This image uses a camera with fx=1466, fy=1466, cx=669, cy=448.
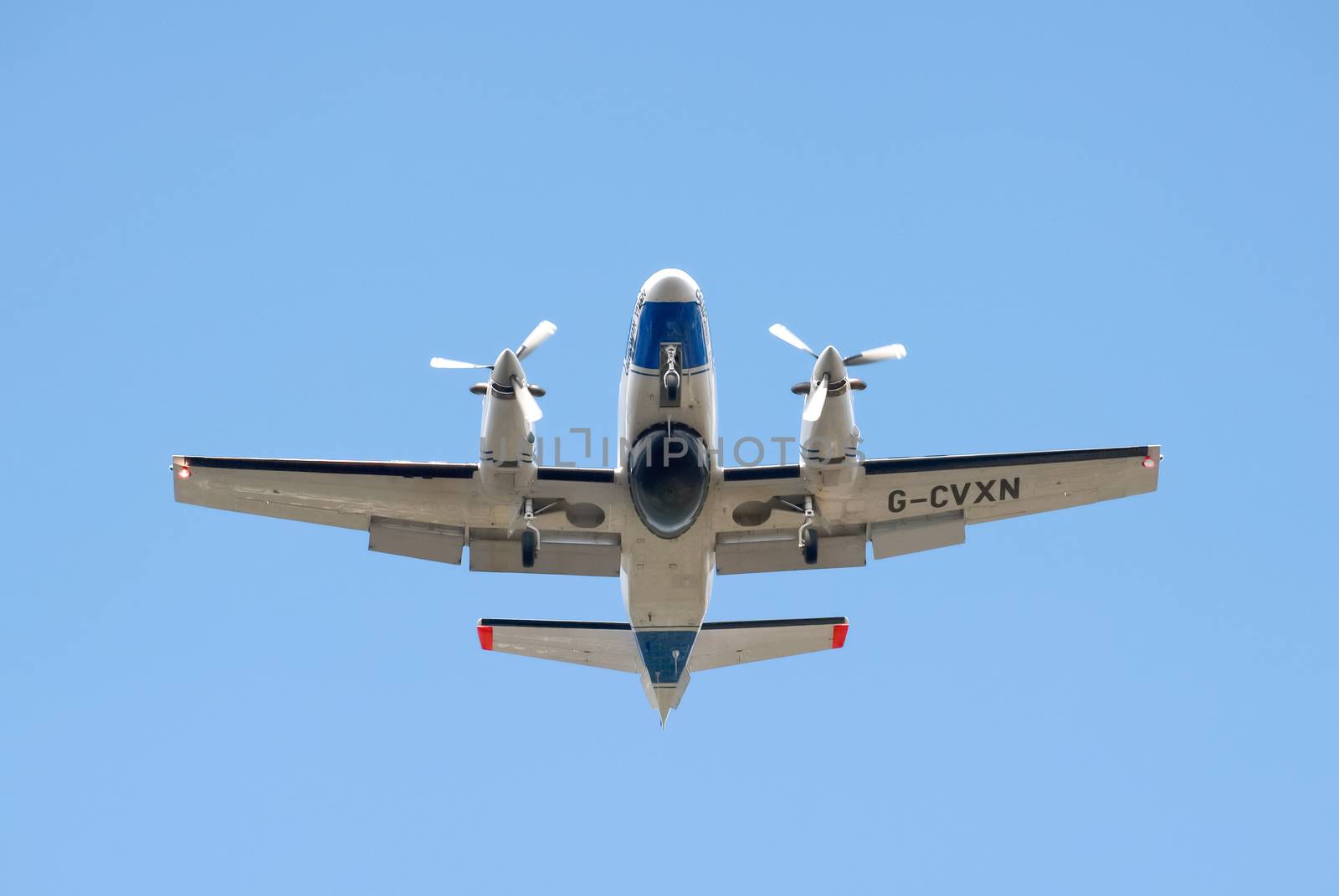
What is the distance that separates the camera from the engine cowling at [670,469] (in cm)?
1903

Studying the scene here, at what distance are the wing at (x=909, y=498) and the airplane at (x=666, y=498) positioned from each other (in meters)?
0.03

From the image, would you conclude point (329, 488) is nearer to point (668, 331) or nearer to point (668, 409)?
point (668, 409)

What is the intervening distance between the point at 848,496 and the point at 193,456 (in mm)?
9166

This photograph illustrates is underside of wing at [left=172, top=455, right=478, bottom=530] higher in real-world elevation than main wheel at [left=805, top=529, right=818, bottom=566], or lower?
higher

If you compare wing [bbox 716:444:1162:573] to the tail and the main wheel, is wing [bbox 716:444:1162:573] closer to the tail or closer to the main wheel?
the main wheel

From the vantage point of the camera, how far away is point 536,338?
20.8 metres

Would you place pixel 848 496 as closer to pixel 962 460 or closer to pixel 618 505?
pixel 962 460

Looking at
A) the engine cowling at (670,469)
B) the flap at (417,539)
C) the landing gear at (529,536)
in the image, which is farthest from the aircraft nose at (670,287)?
the flap at (417,539)

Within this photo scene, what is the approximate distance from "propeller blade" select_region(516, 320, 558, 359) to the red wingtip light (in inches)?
237

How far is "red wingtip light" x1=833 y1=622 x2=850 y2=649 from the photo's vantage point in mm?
21625

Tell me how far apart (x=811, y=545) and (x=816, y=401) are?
7.11ft

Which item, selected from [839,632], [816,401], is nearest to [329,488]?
[816,401]

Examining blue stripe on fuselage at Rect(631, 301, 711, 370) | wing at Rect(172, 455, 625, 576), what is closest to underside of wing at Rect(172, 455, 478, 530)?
wing at Rect(172, 455, 625, 576)

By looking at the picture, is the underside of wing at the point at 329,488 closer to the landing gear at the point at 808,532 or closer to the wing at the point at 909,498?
the wing at the point at 909,498
